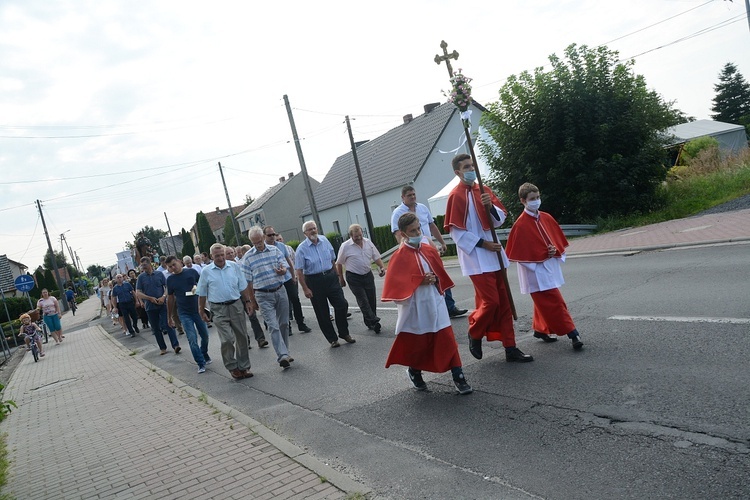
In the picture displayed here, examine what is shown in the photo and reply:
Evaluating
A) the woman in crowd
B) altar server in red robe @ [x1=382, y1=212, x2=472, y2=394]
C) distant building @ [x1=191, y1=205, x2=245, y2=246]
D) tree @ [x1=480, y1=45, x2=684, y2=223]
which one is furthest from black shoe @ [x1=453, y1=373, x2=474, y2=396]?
distant building @ [x1=191, y1=205, x2=245, y2=246]

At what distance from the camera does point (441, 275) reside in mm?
6824

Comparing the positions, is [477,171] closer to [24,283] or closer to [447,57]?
[447,57]

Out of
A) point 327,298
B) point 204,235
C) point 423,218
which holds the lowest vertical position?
point 327,298

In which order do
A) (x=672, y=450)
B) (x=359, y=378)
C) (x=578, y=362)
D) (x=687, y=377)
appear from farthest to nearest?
(x=359, y=378) → (x=578, y=362) → (x=687, y=377) → (x=672, y=450)

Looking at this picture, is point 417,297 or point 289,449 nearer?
point 289,449

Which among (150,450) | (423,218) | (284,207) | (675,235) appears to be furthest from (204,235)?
(150,450)

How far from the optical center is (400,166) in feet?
147

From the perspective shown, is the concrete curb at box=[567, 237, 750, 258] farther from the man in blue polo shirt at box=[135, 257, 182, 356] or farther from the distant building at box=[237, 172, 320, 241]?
the distant building at box=[237, 172, 320, 241]

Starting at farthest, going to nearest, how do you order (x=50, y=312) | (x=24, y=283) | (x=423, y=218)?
(x=24, y=283) < (x=50, y=312) < (x=423, y=218)

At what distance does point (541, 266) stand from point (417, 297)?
5.04 ft

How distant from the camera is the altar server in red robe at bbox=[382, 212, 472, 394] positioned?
648 cm

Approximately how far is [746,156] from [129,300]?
2204 centimetres

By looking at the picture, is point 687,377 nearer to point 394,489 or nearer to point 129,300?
point 394,489

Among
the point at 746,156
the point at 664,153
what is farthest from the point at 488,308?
the point at 746,156
